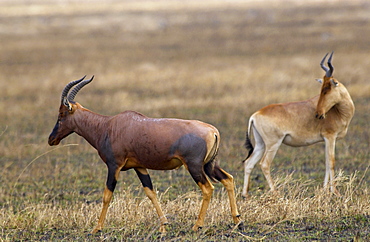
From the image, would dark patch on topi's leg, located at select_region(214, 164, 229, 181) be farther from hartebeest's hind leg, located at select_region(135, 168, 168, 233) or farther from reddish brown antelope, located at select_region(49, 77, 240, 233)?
hartebeest's hind leg, located at select_region(135, 168, 168, 233)

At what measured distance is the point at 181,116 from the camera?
16766mm

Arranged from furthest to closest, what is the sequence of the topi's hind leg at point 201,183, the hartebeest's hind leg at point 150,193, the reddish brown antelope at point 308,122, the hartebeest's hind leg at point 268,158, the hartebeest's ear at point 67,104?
the reddish brown antelope at point 308,122
the hartebeest's hind leg at point 268,158
the hartebeest's ear at point 67,104
the hartebeest's hind leg at point 150,193
the topi's hind leg at point 201,183

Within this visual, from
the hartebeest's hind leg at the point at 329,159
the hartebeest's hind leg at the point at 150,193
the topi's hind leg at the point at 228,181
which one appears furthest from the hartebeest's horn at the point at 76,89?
the hartebeest's hind leg at the point at 329,159

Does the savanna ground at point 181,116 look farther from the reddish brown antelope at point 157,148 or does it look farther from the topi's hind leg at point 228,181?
the reddish brown antelope at point 157,148

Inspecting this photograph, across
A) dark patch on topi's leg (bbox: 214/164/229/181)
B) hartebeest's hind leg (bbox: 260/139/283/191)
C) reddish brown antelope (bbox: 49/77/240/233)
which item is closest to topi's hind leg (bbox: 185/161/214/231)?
reddish brown antelope (bbox: 49/77/240/233)

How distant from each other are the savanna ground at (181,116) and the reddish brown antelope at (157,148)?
51 cm

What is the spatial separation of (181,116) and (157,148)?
10029mm

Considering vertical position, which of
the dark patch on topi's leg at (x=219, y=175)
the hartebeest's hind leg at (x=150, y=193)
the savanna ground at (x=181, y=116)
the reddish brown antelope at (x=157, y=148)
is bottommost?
the savanna ground at (x=181, y=116)

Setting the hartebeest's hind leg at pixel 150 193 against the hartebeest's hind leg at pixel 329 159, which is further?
the hartebeest's hind leg at pixel 329 159

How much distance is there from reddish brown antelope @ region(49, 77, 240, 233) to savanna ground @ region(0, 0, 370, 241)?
1.67ft

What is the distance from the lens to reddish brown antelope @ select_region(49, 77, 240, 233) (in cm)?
663

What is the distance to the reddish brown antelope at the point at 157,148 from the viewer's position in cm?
663

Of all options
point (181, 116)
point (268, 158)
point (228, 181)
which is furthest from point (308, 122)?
point (181, 116)

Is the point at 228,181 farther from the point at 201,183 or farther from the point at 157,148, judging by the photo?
the point at 157,148
